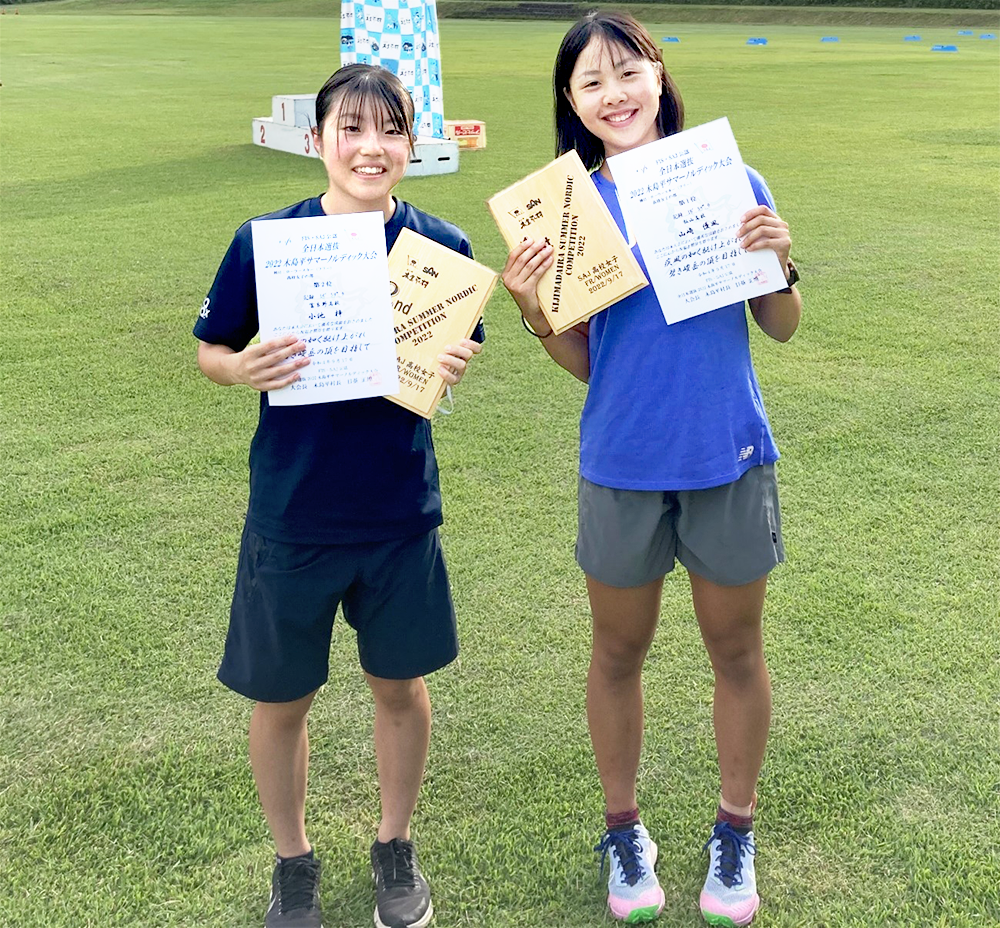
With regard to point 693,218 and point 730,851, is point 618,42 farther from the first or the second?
point 730,851

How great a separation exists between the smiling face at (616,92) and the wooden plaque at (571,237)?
81 millimetres

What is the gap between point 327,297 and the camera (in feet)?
A: 5.84

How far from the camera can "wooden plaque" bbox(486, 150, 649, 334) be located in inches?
70.9

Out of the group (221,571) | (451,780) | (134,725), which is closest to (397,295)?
(451,780)

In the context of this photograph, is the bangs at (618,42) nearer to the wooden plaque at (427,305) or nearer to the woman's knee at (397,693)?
the wooden plaque at (427,305)

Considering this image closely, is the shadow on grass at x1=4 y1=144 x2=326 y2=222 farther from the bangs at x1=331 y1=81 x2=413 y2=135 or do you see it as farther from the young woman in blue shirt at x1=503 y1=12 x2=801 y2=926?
the young woman in blue shirt at x1=503 y1=12 x2=801 y2=926

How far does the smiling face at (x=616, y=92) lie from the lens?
1.78m

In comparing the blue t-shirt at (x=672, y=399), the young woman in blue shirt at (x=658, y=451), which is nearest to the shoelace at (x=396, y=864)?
the young woman in blue shirt at (x=658, y=451)

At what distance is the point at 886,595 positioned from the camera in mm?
3059

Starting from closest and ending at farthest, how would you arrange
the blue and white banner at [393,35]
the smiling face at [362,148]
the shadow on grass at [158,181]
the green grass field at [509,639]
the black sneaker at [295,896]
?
the smiling face at [362,148] < the black sneaker at [295,896] < the green grass field at [509,639] < the shadow on grass at [158,181] < the blue and white banner at [393,35]

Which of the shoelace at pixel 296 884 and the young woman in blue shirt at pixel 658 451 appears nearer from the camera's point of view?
the young woman in blue shirt at pixel 658 451

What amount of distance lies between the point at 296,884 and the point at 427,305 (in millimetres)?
1125

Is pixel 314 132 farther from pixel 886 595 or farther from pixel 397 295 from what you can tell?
pixel 886 595

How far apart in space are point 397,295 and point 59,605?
5.82ft
